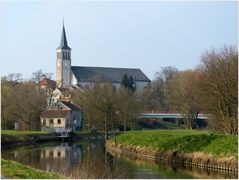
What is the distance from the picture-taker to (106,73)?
406 feet

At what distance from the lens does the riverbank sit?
88.8 ft

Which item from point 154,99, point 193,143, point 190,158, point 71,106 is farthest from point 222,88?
point 154,99

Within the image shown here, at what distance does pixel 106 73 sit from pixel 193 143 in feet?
305

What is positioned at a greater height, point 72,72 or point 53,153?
point 72,72

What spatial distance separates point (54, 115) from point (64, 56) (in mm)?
51573

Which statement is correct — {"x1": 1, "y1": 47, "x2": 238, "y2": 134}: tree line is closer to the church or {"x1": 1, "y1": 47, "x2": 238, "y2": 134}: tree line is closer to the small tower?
the church

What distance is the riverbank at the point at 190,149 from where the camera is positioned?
88.8 ft

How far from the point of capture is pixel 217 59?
38.0m

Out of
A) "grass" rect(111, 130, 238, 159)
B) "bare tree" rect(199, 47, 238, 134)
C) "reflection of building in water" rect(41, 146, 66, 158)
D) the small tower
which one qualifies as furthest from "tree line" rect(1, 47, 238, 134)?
the small tower

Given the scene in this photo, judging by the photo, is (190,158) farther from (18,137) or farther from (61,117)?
(61,117)

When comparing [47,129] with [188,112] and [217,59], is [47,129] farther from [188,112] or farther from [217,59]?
[217,59]

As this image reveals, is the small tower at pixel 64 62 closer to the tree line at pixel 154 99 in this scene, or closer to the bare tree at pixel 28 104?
the tree line at pixel 154 99

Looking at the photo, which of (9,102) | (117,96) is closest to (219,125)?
(117,96)

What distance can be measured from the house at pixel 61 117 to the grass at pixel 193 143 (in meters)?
28.9
